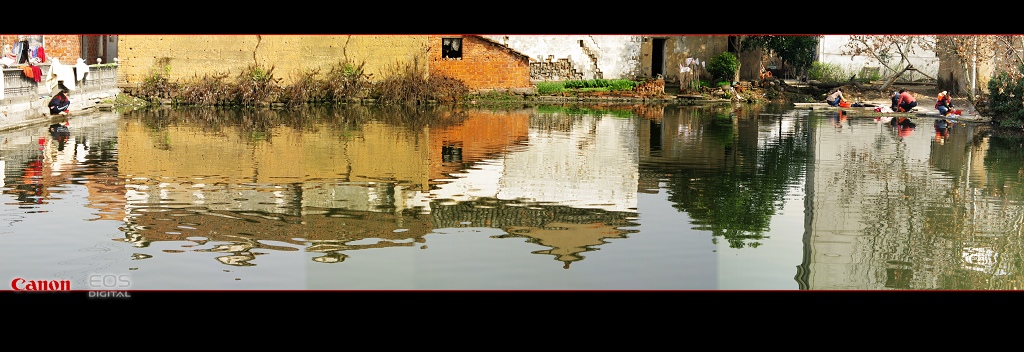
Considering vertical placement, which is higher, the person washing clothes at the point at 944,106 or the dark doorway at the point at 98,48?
the dark doorway at the point at 98,48

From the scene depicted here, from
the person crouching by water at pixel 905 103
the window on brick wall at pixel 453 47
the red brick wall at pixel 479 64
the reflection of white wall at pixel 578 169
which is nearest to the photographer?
the reflection of white wall at pixel 578 169

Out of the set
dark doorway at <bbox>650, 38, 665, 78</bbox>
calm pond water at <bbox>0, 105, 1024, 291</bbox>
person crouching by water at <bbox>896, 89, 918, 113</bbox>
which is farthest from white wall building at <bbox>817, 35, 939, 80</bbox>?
calm pond water at <bbox>0, 105, 1024, 291</bbox>

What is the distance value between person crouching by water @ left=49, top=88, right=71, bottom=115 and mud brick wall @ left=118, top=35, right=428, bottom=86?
6.77m

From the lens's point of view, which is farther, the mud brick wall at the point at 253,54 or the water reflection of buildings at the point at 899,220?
the mud brick wall at the point at 253,54

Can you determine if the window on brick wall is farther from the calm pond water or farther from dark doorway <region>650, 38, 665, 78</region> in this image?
the calm pond water

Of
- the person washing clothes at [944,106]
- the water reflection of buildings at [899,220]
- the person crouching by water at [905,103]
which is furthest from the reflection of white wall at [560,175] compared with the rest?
the person crouching by water at [905,103]

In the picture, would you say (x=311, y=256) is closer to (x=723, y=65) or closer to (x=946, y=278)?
(x=946, y=278)

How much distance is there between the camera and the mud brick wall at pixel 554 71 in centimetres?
3725

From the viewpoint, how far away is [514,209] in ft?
43.1

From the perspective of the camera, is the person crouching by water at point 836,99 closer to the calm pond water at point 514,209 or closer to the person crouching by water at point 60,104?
the calm pond water at point 514,209

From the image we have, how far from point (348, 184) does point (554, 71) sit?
75.8 ft

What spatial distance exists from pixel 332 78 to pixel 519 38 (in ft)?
21.7

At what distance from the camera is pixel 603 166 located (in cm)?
1755

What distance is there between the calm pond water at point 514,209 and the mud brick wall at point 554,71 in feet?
46.9
